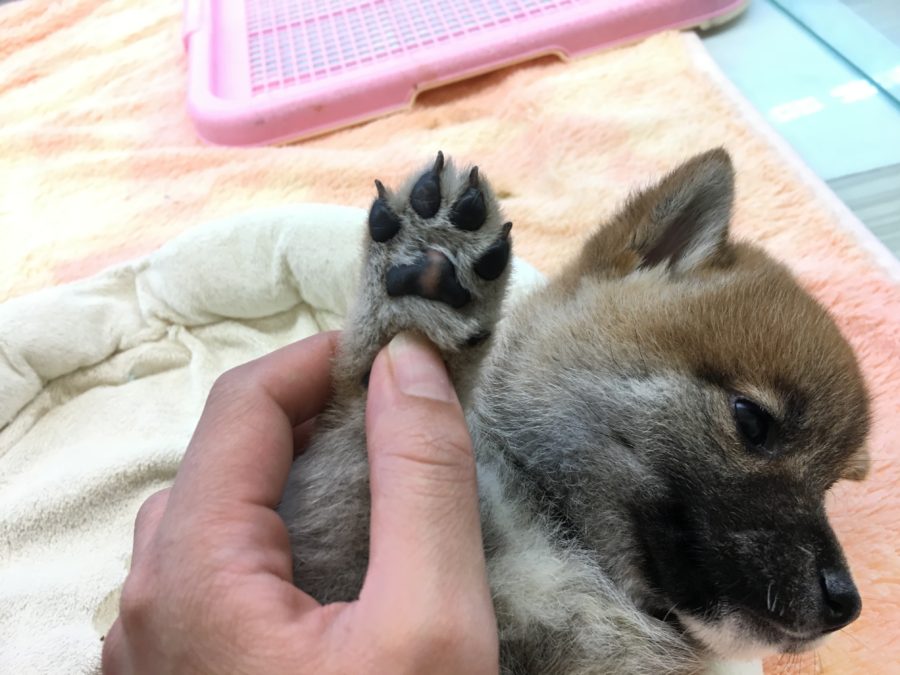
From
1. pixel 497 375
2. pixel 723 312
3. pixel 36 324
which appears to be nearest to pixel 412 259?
pixel 497 375

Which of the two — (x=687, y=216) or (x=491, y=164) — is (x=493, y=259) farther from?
(x=491, y=164)

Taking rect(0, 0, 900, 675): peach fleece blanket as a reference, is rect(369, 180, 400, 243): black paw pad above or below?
above

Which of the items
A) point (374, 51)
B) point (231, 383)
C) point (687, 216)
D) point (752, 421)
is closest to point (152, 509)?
point (231, 383)

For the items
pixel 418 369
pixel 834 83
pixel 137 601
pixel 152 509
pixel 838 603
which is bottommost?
pixel 834 83

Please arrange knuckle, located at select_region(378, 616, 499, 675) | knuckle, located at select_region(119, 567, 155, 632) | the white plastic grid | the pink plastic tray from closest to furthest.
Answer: knuckle, located at select_region(378, 616, 499, 675), knuckle, located at select_region(119, 567, 155, 632), the pink plastic tray, the white plastic grid

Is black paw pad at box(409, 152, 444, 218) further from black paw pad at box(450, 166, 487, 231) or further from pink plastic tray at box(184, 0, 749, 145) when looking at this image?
pink plastic tray at box(184, 0, 749, 145)

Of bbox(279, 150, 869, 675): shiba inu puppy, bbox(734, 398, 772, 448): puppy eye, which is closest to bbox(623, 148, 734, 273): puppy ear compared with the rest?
bbox(279, 150, 869, 675): shiba inu puppy
